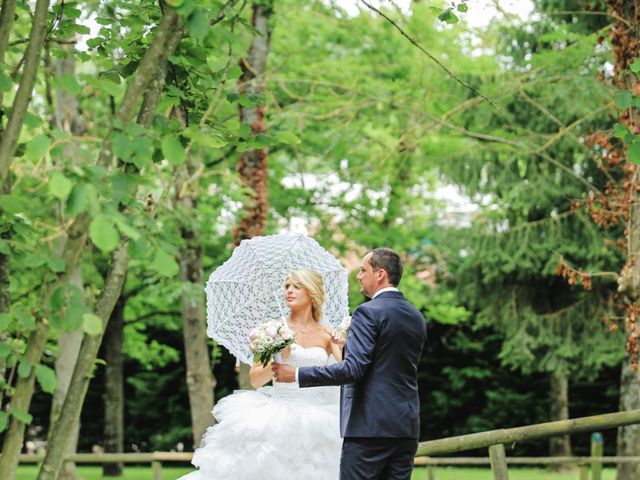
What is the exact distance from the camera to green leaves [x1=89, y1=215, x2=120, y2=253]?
238 centimetres

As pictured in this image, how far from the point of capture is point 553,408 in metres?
19.5

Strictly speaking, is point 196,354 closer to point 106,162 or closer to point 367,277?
point 367,277

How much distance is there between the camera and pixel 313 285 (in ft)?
20.1

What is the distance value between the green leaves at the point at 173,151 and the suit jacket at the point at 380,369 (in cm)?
170

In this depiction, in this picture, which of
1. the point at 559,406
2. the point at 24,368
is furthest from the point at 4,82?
the point at 559,406

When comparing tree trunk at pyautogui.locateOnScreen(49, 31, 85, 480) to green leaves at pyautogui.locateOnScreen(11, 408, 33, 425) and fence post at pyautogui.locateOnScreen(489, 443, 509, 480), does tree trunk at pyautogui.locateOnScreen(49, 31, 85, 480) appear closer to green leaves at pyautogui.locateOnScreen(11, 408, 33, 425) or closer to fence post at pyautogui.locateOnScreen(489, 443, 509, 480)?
fence post at pyautogui.locateOnScreen(489, 443, 509, 480)

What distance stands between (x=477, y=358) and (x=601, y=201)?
13637mm

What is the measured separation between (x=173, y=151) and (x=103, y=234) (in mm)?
672

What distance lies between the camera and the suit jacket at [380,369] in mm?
4512

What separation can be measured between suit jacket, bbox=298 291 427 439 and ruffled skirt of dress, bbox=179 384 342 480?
4.26ft

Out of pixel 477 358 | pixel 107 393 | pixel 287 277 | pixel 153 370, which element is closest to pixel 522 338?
pixel 477 358

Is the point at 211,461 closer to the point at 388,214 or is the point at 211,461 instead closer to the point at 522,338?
the point at 522,338

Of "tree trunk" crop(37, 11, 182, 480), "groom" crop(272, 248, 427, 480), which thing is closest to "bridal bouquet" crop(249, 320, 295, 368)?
"groom" crop(272, 248, 427, 480)

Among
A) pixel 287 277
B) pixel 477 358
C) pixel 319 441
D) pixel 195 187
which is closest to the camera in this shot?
pixel 319 441
